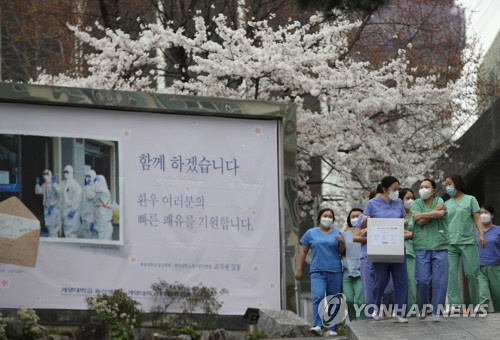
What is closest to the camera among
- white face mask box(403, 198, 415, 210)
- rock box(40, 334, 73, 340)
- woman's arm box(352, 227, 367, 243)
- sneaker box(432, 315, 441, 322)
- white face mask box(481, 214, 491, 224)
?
sneaker box(432, 315, 441, 322)

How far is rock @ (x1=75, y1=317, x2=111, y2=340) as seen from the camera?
1596 cm

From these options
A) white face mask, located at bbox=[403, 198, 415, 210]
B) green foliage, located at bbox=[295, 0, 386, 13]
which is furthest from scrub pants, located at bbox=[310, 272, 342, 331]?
green foliage, located at bbox=[295, 0, 386, 13]

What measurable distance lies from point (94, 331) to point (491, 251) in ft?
18.0

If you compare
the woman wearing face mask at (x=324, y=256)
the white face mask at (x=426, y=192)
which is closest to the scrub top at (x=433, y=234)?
the white face mask at (x=426, y=192)

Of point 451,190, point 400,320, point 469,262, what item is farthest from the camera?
point 469,262

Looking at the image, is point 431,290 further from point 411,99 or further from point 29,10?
point 29,10

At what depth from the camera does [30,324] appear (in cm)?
1611

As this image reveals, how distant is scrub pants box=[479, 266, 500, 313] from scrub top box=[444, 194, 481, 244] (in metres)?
1.77

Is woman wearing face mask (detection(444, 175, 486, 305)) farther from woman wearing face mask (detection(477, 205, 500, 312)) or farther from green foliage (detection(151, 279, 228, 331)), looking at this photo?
green foliage (detection(151, 279, 228, 331))

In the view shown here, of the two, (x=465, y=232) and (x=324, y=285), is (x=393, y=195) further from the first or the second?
(x=324, y=285)

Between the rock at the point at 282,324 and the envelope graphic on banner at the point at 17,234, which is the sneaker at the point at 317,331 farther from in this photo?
the envelope graphic on banner at the point at 17,234

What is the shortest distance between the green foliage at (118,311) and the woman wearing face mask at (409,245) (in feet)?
11.0

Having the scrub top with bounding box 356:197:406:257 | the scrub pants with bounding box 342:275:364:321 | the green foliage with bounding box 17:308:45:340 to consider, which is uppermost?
the scrub top with bounding box 356:197:406:257

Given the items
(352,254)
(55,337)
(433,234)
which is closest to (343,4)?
(433,234)
